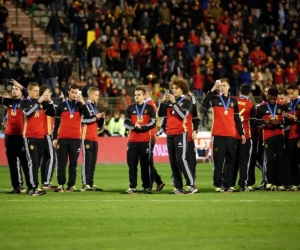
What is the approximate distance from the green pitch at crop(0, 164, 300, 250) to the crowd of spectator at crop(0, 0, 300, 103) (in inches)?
767

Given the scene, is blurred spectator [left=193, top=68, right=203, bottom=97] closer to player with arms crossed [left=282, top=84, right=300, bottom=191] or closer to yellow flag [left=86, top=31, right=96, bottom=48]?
yellow flag [left=86, top=31, right=96, bottom=48]

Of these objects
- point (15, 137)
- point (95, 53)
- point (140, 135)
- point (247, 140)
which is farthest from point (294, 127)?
point (95, 53)

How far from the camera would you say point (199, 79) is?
40.6 metres

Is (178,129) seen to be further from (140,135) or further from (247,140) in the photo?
(247,140)

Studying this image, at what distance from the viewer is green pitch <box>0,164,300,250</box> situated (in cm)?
1291

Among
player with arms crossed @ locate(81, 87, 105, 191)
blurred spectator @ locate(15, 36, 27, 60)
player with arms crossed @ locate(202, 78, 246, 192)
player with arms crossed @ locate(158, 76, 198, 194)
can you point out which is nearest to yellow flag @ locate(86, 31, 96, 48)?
blurred spectator @ locate(15, 36, 27, 60)

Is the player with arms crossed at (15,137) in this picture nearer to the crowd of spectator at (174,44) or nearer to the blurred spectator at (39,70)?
the crowd of spectator at (174,44)

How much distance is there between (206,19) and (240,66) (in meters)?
4.41

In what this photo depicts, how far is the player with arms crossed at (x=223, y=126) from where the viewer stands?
2075 centimetres

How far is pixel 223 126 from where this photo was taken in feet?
68.1

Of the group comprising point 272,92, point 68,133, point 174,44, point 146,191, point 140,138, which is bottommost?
point 146,191

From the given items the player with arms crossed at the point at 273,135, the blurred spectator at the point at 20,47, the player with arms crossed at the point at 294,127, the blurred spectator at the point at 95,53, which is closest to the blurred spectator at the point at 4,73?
the blurred spectator at the point at 20,47

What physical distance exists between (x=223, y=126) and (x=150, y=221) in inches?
235

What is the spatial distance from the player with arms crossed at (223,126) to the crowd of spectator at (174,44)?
1749cm
